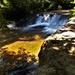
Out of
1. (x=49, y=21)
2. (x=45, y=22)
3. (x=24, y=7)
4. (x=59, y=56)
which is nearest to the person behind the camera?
(x=59, y=56)

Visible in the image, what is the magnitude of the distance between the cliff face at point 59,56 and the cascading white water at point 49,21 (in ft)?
26.2

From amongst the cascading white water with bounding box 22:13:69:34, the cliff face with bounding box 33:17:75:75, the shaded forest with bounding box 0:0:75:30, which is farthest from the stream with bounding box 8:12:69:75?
the cliff face with bounding box 33:17:75:75

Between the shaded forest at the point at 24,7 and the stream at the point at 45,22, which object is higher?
the shaded forest at the point at 24,7

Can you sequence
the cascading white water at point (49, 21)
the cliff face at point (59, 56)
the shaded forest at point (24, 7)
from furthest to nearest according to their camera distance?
1. the shaded forest at point (24, 7)
2. the cascading white water at point (49, 21)
3. the cliff face at point (59, 56)

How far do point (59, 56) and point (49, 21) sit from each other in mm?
11273

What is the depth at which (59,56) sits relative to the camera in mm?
5070

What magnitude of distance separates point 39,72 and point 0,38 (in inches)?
313

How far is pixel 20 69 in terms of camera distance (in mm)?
7320

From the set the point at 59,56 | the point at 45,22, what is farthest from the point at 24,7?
the point at 59,56

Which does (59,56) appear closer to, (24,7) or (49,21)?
(49,21)

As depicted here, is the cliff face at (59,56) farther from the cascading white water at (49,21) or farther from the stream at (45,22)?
the cascading white water at (49,21)

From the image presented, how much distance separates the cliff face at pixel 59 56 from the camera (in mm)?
4367

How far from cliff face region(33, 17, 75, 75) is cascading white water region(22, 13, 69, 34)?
7996mm

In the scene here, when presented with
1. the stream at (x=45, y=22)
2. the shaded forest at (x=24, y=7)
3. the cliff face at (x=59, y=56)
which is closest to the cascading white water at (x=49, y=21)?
the stream at (x=45, y=22)
